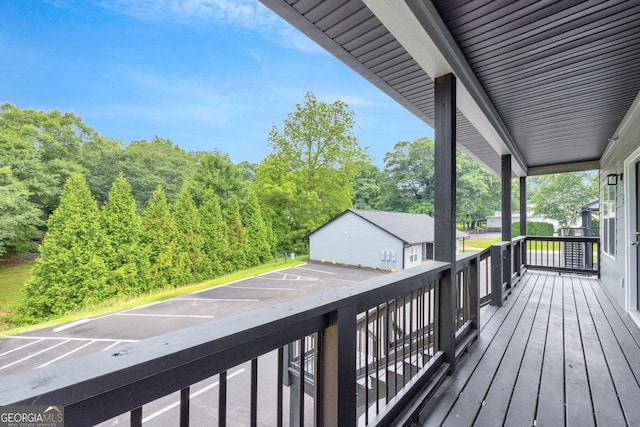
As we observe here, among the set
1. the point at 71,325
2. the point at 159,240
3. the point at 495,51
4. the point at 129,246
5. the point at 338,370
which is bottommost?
the point at 71,325

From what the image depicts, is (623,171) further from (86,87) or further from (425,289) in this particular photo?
(86,87)

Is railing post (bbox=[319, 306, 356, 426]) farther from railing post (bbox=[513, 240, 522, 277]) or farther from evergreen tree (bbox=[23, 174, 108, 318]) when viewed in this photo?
evergreen tree (bbox=[23, 174, 108, 318])

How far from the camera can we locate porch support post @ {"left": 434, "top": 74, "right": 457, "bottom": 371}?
2.00 meters

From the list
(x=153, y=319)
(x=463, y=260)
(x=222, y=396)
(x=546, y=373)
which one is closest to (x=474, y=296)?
(x=463, y=260)

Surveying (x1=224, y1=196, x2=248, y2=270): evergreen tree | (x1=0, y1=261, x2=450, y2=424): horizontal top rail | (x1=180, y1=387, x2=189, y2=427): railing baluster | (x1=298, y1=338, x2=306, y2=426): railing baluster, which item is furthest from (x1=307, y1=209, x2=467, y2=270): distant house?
(x1=180, y1=387, x2=189, y2=427): railing baluster

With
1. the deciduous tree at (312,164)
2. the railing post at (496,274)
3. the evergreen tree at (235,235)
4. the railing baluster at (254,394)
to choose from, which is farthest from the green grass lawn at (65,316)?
the railing baluster at (254,394)

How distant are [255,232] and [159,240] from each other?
13.8ft

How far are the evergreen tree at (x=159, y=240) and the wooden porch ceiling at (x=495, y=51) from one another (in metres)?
10.9

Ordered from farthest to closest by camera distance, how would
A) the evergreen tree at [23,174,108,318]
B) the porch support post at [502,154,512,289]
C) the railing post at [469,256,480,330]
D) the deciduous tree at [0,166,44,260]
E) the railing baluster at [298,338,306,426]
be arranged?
the evergreen tree at [23,174,108,318], the deciduous tree at [0,166,44,260], the porch support post at [502,154,512,289], the railing post at [469,256,480,330], the railing baluster at [298,338,306,426]

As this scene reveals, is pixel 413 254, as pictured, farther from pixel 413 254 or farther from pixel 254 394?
pixel 254 394

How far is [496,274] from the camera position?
3.64 metres

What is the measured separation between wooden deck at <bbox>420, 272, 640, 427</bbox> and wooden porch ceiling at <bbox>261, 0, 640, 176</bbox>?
7.26 ft

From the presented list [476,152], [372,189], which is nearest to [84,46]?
[372,189]

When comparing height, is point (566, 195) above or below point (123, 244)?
above
